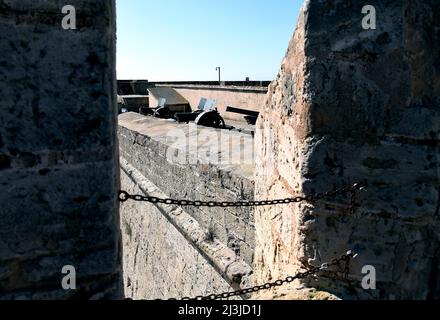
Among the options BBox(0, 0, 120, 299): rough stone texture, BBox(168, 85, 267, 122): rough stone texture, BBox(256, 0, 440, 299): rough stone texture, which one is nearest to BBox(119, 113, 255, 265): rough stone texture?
BBox(256, 0, 440, 299): rough stone texture

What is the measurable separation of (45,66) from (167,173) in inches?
163

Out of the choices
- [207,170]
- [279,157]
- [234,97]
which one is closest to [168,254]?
[207,170]

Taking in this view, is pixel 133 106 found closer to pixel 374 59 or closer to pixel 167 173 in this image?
A: pixel 167 173

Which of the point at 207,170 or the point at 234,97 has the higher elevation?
the point at 234,97

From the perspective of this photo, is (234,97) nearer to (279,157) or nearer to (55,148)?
(279,157)

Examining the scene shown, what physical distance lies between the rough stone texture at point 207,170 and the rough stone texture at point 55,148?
1.92 metres

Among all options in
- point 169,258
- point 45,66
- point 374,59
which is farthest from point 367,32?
point 169,258

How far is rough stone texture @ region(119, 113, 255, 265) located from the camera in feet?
12.4

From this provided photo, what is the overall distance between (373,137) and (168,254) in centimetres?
393

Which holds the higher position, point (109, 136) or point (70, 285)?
point (109, 136)

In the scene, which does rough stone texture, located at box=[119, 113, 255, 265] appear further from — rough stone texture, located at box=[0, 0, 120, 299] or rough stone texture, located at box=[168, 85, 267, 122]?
rough stone texture, located at box=[168, 85, 267, 122]

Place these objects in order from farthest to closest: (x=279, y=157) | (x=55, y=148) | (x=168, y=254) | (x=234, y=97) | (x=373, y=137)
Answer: (x=234, y=97), (x=168, y=254), (x=279, y=157), (x=373, y=137), (x=55, y=148)

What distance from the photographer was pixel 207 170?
4320 mm
